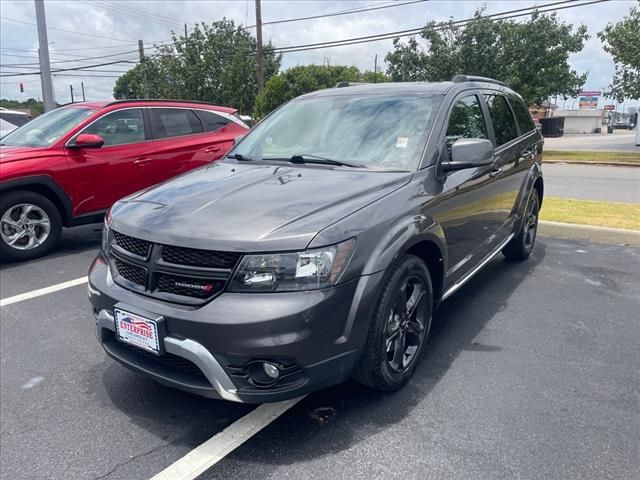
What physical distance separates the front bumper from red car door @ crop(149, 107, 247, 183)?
465 centimetres

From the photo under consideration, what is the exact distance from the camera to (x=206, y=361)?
2289 millimetres

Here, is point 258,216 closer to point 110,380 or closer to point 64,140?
point 110,380

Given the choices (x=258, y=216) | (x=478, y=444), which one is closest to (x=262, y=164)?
(x=258, y=216)

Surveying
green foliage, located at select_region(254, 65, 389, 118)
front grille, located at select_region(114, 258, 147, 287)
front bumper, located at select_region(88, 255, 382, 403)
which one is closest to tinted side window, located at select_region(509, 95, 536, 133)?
front bumper, located at select_region(88, 255, 382, 403)

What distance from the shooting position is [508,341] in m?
3.66

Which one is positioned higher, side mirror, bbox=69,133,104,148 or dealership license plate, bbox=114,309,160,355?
side mirror, bbox=69,133,104,148

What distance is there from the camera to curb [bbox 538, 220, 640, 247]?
6.29m

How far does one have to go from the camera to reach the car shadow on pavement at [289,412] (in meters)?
2.49

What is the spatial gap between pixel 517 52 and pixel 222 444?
881 inches

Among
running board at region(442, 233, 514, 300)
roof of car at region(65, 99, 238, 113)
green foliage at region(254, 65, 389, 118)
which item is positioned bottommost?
running board at region(442, 233, 514, 300)

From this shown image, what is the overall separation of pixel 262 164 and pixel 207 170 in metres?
0.38

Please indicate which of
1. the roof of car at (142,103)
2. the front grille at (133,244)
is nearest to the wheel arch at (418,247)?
the front grille at (133,244)

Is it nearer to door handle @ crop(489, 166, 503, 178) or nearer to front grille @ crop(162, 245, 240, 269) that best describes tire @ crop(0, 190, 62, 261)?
front grille @ crop(162, 245, 240, 269)

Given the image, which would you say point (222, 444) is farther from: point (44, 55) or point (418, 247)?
point (44, 55)
